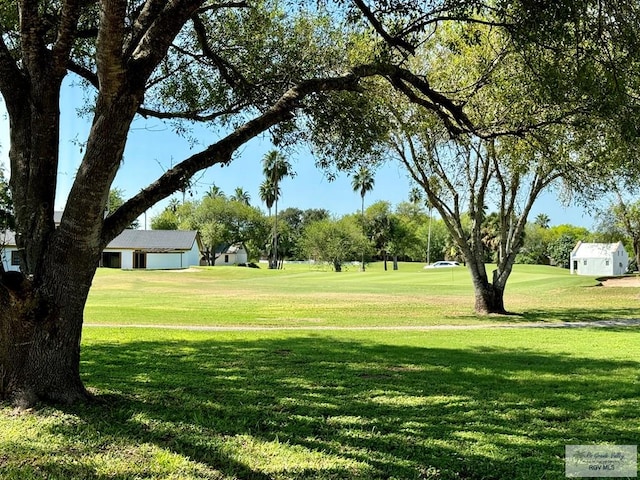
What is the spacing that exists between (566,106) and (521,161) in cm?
816

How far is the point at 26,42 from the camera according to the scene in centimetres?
601

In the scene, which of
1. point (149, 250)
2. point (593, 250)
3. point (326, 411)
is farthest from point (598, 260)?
point (326, 411)

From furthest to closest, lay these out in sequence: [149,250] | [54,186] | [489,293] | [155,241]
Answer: [155,241]
[149,250]
[489,293]
[54,186]

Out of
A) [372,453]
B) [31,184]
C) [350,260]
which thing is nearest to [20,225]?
[31,184]

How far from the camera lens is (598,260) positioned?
58.5m

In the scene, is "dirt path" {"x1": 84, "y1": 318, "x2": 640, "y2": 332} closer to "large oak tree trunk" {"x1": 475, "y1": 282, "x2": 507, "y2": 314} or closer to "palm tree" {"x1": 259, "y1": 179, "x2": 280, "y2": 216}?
"large oak tree trunk" {"x1": 475, "y1": 282, "x2": 507, "y2": 314}

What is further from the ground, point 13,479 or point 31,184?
point 31,184

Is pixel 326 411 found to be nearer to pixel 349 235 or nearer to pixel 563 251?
pixel 349 235

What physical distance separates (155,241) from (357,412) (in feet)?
226

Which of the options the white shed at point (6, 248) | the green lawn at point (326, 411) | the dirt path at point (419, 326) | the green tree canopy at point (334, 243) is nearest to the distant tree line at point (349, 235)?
the green tree canopy at point (334, 243)

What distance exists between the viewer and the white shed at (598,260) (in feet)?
188

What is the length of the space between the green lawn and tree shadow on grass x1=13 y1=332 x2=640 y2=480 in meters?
0.02

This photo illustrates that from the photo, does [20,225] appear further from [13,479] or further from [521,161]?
[521,161]

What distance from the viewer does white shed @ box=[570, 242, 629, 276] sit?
57.3 m
